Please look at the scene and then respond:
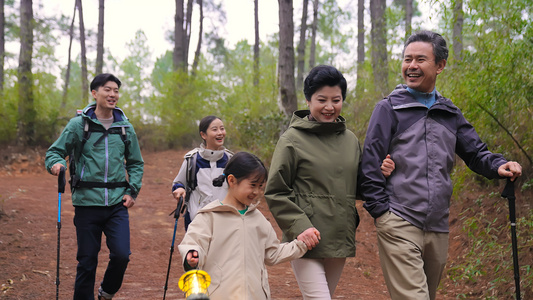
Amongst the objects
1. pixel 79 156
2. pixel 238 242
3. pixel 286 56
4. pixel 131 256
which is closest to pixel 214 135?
pixel 79 156

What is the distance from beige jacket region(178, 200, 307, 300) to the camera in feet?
10.7

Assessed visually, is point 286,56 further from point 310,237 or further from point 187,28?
point 187,28

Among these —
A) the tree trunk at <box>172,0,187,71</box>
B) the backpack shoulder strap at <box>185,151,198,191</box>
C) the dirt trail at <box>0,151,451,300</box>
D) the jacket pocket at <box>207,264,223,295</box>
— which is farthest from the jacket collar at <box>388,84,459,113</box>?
the tree trunk at <box>172,0,187,71</box>

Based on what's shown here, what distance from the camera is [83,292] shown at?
4.91 m

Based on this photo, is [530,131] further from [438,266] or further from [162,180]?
[162,180]

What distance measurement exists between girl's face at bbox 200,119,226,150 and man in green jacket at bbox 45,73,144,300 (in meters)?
0.85

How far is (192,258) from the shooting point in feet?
10.1

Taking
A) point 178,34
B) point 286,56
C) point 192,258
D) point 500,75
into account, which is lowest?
point 192,258

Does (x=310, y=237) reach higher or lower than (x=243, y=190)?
lower

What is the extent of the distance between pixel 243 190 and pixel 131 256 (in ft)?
18.3

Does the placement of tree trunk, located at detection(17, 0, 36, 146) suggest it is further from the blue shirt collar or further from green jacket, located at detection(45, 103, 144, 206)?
the blue shirt collar

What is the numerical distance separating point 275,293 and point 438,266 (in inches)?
133

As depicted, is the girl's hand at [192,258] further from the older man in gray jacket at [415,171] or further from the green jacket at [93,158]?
the green jacket at [93,158]

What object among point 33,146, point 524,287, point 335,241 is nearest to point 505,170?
point 335,241
